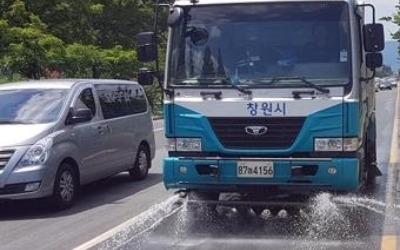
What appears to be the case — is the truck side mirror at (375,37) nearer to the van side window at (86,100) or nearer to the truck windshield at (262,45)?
the truck windshield at (262,45)

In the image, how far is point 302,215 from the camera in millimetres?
9289

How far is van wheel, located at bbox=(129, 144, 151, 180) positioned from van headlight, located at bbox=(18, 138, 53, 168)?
11.4 ft

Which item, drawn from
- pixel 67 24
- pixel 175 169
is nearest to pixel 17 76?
pixel 67 24

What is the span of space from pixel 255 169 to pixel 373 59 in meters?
1.94

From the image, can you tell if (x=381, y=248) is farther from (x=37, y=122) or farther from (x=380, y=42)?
(x=37, y=122)

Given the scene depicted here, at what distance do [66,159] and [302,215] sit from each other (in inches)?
132

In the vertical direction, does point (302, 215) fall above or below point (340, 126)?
below

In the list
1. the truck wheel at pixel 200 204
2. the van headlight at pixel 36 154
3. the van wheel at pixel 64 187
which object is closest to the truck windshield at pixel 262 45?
the truck wheel at pixel 200 204

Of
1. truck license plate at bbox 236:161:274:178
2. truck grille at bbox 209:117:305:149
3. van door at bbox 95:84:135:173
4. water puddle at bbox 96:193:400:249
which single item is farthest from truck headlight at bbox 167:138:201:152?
van door at bbox 95:84:135:173

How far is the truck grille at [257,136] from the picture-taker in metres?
8.29

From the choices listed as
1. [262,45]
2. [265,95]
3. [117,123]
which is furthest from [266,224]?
[117,123]

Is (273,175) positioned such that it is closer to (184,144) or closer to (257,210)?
(184,144)

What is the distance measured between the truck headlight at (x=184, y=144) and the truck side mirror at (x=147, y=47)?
1049 millimetres

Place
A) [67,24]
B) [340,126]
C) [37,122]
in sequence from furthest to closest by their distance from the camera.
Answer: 1. [67,24]
2. [37,122]
3. [340,126]
